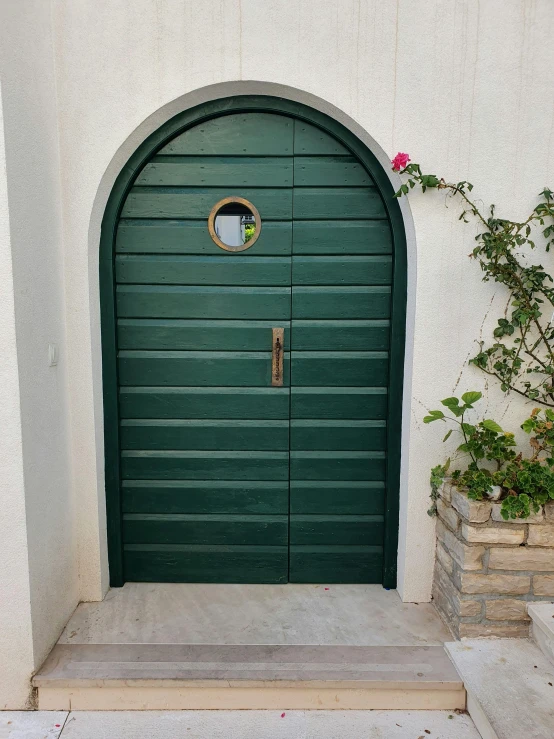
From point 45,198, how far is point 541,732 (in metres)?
3.08

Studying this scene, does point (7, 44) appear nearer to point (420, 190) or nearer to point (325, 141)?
point (325, 141)

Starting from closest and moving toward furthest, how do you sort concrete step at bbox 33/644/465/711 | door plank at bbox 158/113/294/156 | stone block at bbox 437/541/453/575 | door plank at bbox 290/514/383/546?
1. concrete step at bbox 33/644/465/711
2. stone block at bbox 437/541/453/575
3. door plank at bbox 158/113/294/156
4. door plank at bbox 290/514/383/546

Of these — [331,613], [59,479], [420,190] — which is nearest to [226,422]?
[59,479]

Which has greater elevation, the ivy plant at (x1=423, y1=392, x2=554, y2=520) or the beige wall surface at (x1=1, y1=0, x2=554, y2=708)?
the beige wall surface at (x1=1, y1=0, x2=554, y2=708)

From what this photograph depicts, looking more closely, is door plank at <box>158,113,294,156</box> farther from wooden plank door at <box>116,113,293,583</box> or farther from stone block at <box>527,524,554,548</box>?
stone block at <box>527,524,554,548</box>

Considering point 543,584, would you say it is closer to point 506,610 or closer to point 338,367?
point 506,610

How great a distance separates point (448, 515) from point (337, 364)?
3.18 ft

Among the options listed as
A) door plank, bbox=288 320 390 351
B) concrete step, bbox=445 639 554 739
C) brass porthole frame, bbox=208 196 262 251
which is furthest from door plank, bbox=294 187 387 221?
concrete step, bbox=445 639 554 739

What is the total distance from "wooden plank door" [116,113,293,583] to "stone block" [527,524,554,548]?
49.3 inches

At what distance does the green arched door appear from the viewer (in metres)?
2.66

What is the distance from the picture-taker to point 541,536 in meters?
2.32

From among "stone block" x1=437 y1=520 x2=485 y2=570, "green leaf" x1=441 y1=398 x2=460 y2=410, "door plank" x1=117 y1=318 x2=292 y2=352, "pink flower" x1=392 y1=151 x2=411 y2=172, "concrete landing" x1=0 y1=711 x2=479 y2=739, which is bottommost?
"concrete landing" x1=0 y1=711 x2=479 y2=739

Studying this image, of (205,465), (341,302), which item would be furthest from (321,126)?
(205,465)

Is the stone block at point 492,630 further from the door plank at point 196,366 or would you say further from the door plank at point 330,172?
the door plank at point 330,172
